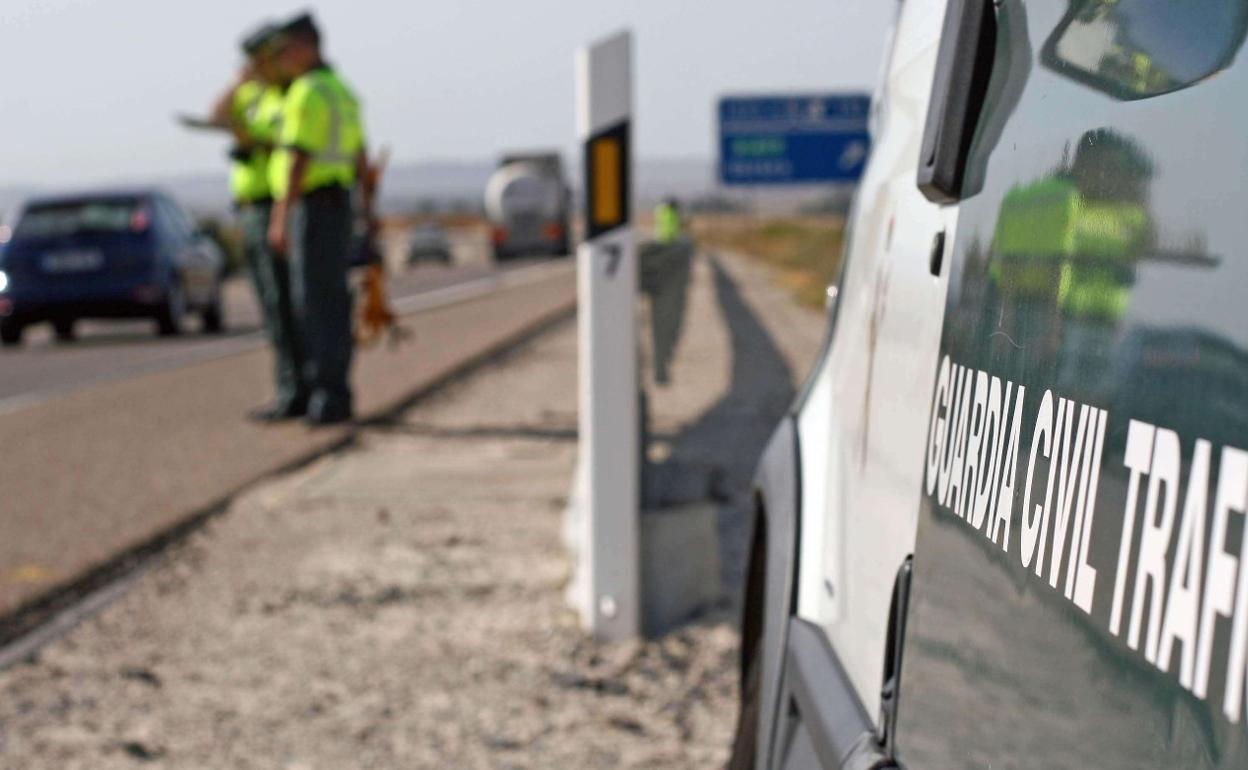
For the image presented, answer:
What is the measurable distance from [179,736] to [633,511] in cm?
133

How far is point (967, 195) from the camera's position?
1.85 m

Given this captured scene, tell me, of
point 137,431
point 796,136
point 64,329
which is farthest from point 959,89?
point 64,329

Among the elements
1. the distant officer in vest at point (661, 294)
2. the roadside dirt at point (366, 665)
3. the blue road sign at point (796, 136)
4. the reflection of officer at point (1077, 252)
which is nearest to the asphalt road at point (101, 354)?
the blue road sign at point (796, 136)

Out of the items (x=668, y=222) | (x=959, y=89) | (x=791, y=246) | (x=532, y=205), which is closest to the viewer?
(x=959, y=89)

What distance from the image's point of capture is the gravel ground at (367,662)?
4.30 metres

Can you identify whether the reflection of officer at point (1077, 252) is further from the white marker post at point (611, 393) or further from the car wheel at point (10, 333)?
the car wheel at point (10, 333)

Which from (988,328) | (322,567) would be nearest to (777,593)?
(988,328)

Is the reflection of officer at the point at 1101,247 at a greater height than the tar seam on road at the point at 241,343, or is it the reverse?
the reflection of officer at the point at 1101,247

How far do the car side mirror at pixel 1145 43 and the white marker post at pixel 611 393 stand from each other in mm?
3361

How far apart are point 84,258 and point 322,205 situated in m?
10.7

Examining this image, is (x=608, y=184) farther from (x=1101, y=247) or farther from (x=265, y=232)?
(x=265, y=232)

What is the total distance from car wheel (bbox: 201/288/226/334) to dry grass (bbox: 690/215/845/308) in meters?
7.24

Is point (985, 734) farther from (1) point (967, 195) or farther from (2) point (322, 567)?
(2) point (322, 567)

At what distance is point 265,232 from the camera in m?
10.1
